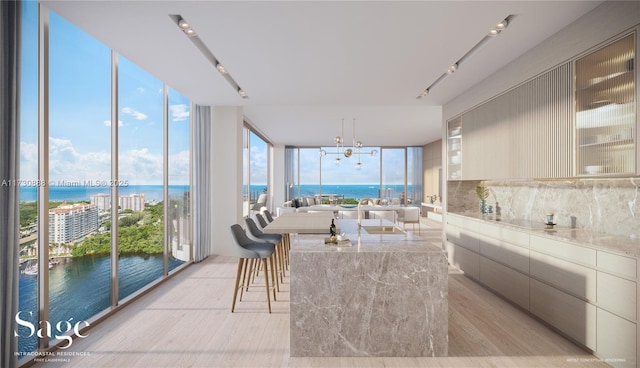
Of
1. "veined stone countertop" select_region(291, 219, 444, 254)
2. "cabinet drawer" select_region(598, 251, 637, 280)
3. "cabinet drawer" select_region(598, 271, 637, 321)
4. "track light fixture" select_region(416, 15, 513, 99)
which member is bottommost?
"cabinet drawer" select_region(598, 271, 637, 321)

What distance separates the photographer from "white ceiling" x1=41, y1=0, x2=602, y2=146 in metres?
2.53

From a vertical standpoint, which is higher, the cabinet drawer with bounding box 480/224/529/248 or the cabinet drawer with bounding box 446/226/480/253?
the cabinet drawer with bounding box 480/224/529/248

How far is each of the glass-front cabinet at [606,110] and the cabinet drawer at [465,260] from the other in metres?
1.84

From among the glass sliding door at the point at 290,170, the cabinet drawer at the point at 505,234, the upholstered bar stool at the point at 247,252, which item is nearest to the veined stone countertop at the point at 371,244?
the upholstered bar stool at the point at 247,252

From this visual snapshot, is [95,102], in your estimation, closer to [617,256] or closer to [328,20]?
[328,20]

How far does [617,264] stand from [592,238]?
54 centimetres

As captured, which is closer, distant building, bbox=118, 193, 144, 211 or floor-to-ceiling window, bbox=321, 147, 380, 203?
distant building, bbox=118, 193, 144, 211

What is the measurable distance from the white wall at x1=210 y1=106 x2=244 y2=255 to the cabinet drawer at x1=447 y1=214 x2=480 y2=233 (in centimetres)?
374

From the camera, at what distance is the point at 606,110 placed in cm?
254

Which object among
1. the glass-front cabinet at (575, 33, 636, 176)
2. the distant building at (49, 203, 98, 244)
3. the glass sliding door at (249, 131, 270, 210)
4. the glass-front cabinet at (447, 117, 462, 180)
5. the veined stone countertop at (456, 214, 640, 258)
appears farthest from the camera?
the glass sliding door at (249, 131, 270, 210)

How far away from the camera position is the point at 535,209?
396 centimetres

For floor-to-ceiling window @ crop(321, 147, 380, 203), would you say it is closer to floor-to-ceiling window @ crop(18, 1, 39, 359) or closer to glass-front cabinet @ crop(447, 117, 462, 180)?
glass-front cabinet @ crop(447, 117, 462, 180)

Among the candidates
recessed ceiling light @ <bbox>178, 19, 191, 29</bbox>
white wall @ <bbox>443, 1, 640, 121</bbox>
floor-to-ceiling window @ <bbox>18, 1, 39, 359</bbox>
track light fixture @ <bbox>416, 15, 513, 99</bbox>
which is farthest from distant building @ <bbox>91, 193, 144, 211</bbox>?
white wall @ <bbox>443, 1, 640, 121</bbox>

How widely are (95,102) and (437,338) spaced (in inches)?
150
